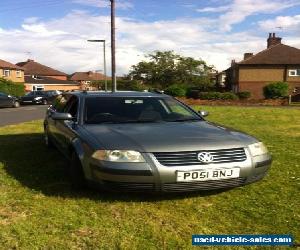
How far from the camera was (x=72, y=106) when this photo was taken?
6773 mm

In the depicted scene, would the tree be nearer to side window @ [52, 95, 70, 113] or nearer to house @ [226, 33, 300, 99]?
house @ [226, 33, 300, 99]

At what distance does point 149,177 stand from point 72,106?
2.76m

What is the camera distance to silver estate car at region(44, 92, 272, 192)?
450 cm

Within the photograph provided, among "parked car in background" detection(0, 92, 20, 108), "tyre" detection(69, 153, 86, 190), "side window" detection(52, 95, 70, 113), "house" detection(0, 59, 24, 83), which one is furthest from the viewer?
"house" detection(0, 59, 24, 83)

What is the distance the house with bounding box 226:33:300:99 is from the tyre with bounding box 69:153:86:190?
46906 millimetres

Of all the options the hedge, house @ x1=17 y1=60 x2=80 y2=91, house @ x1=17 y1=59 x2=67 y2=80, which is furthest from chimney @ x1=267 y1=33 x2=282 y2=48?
house @ x1=17 y1=59 x2=67 y2=80

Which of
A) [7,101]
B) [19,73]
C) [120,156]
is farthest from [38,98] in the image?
[19,73]

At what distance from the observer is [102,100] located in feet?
20.8

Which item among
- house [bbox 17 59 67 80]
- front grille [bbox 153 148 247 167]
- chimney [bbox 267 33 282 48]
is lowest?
front grille [bbox 153 148 247 167]

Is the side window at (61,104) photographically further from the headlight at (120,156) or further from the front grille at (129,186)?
the front grille at (129,186)

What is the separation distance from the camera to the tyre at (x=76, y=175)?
16.8 feet

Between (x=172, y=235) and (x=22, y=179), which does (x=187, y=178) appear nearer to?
(x=172, y=235)

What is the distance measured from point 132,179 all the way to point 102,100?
7.04 feet

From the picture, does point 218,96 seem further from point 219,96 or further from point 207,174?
point 207,174
